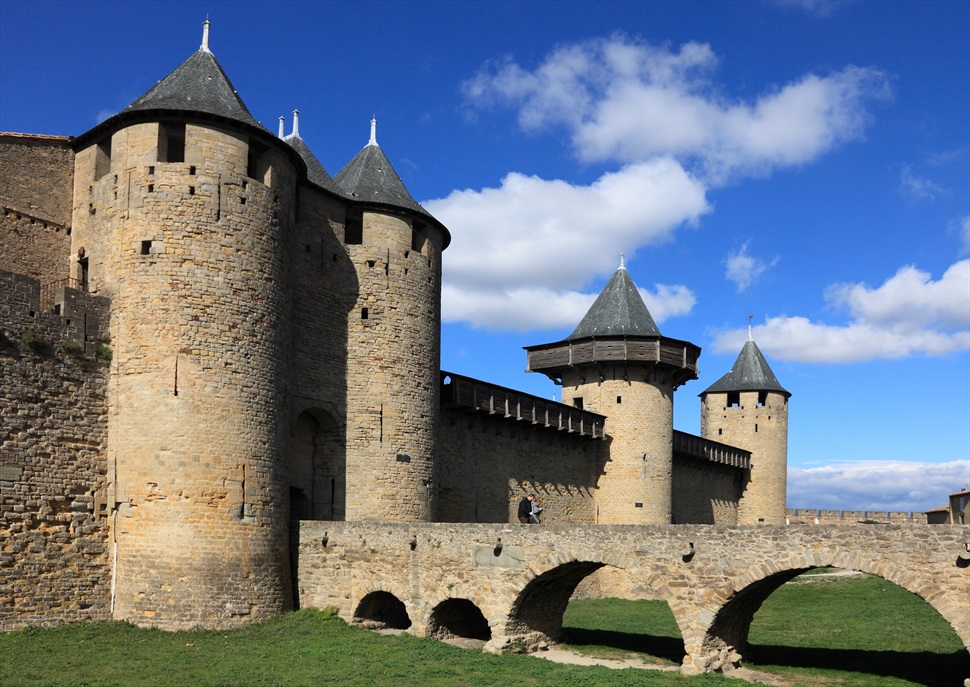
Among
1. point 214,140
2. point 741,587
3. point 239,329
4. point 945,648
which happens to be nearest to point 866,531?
point 741,587

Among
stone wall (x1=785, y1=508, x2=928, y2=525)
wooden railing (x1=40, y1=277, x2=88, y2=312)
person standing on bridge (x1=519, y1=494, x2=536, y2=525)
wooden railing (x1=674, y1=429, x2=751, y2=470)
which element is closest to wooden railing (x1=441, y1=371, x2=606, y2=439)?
person standing on bridge (x1=519, y1=494, x2=536, y2=525)

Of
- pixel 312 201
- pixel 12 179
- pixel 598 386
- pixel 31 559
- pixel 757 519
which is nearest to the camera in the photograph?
pixel 31 559

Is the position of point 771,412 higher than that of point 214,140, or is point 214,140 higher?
point 214,140

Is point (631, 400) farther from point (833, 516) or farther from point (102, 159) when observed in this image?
point (833, 516)

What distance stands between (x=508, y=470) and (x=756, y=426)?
19.0m

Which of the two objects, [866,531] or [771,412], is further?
[771,412]

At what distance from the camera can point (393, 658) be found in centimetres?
1603

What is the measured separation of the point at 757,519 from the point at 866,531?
28.8 metres

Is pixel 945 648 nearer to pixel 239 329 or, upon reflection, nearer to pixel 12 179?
pixel 239 329

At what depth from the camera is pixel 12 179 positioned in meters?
19.5

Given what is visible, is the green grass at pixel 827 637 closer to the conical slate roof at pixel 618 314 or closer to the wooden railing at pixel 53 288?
the conical slate roof at pixel 618 314

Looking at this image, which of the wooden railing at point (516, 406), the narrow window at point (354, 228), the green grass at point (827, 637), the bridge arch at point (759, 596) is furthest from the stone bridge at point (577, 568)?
the narrow window at point (354, 228)

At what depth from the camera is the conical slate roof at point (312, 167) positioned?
23.1m

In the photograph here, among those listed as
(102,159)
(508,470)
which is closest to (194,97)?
(102,159)
